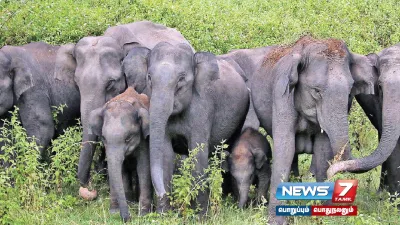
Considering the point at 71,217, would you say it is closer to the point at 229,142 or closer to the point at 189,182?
the point at 189,182

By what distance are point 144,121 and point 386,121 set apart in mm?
2062

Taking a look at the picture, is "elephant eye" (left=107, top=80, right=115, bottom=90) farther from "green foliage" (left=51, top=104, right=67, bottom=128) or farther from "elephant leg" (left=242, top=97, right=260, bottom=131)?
"elephant leg" (left=242, top=97, right=260, bottom=131)

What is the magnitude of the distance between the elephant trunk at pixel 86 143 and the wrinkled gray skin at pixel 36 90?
717 mm

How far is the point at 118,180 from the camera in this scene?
8289mm

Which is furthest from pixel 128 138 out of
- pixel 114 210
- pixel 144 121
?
pixel 114 210

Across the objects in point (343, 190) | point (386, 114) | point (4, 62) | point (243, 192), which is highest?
point (4, 62)

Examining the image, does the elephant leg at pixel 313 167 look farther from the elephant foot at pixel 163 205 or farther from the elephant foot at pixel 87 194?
the elephant foot at pixel 87 194

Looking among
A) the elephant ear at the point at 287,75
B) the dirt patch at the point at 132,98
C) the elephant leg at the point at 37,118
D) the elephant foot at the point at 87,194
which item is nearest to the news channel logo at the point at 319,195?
the elephant ear at the point at 287,75

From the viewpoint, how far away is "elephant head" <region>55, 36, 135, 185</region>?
917 cm

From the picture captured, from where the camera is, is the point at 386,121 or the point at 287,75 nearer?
the point at 386,121

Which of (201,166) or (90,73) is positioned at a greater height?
(90,73)

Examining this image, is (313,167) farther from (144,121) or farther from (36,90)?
(36,90)

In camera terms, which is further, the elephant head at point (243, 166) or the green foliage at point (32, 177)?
the elephant head at point (243, 166)

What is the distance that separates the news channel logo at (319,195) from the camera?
7.94 m
